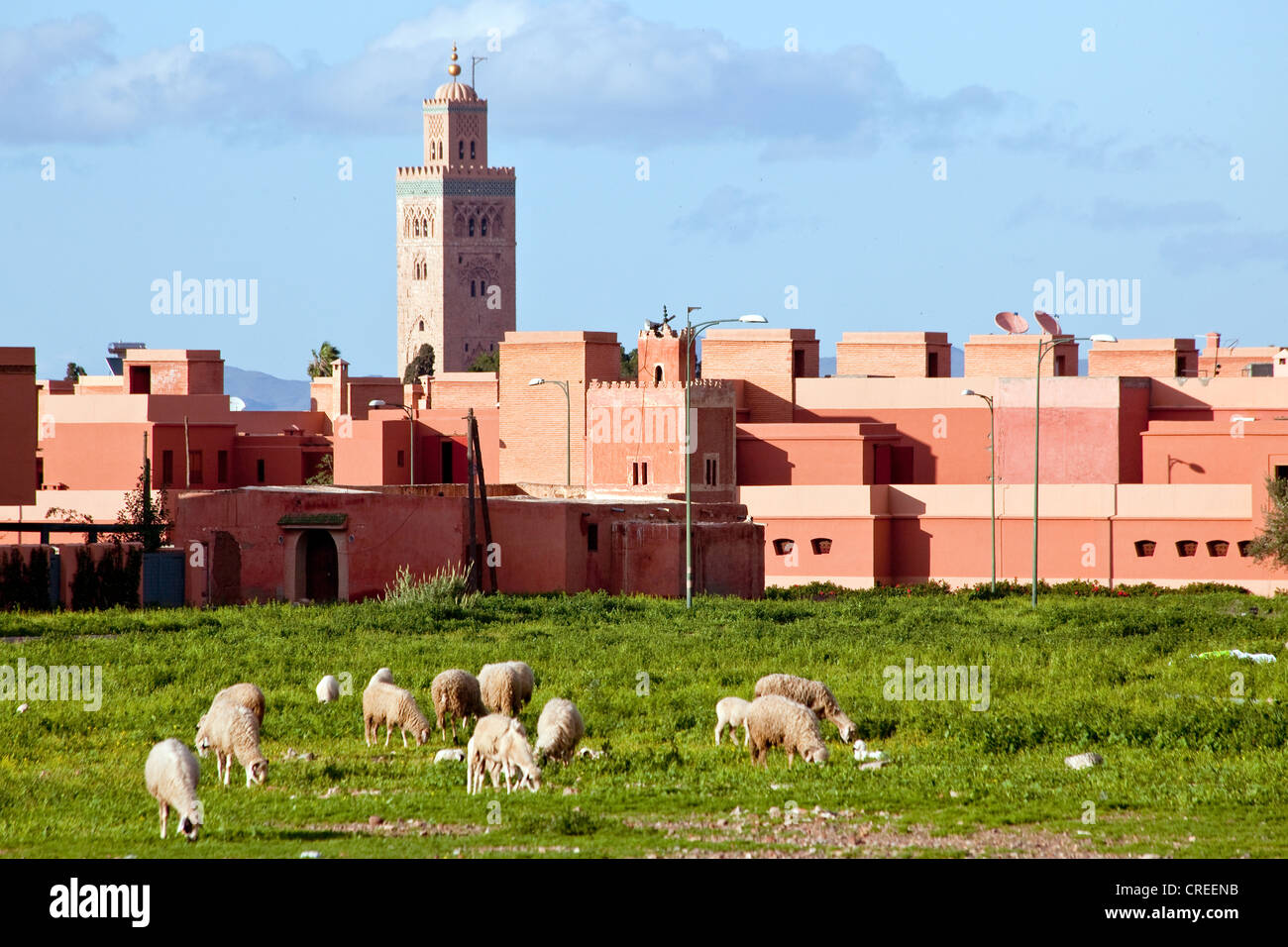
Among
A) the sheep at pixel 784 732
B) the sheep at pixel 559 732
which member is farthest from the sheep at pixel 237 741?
the sheep at pixel 784 732

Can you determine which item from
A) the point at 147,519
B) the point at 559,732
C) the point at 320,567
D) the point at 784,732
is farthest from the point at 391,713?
the point at 147,519

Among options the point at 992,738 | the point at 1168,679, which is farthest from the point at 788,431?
the point at 992,738

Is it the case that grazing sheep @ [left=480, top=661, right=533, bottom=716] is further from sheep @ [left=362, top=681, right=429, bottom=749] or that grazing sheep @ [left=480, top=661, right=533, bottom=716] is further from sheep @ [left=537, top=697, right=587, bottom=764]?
sheep @ [left=537, top=697, right=587, bottom=764]

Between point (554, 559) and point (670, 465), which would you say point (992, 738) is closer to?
point (554, 559)

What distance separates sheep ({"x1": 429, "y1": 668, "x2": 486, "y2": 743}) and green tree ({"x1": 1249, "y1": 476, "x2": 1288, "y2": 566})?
114 feet

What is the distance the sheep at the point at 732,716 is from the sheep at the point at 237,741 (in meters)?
5.39

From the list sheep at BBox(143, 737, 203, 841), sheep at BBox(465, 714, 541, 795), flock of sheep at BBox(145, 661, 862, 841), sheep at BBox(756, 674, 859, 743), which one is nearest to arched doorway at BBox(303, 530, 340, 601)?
flock of sheep at BBox(145, 661, 862, 841)

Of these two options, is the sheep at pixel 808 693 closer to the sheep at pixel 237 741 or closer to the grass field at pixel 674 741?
the grass field at pixel 674 741

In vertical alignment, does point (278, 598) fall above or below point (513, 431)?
below

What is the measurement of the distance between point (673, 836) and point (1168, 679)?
12991 millimetres

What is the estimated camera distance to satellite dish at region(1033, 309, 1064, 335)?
6762 centimetres

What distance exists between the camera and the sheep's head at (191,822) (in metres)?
14.3

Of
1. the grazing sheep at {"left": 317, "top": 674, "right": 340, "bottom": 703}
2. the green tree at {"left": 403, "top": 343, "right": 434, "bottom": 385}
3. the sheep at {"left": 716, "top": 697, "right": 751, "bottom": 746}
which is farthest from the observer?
the green tree at {"left": 403, "top": 343, "right": 434, "bottom": 385}
